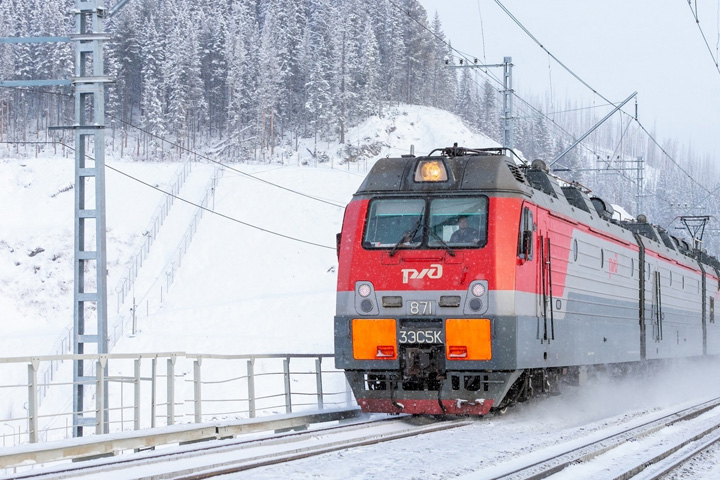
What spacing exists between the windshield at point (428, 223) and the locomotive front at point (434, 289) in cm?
1

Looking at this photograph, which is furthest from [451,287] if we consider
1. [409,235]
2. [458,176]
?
[458,176]

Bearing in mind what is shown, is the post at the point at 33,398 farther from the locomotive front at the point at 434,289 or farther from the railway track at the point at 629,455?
the railway track at the point at 629,455

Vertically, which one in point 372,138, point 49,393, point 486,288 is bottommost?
point 49,393

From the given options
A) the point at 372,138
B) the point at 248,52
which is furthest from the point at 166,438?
the point at 248,52

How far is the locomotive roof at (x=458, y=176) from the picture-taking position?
45.0 feet

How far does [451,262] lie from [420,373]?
61.6 inches

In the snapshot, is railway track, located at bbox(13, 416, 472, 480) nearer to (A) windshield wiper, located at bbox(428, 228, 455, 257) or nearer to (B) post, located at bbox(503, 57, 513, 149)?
(A) windshield wiper, located at bbox(428, 228, 455, 257)

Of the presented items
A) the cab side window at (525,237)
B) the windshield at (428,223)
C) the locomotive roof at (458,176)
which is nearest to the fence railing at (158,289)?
the locomotive roof at (458,176)

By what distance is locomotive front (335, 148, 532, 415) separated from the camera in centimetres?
1309

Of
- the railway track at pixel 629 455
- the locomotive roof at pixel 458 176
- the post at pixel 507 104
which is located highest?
the post at pixel 507 104

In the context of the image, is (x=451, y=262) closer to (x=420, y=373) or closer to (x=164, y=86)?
(x=420, y=373)

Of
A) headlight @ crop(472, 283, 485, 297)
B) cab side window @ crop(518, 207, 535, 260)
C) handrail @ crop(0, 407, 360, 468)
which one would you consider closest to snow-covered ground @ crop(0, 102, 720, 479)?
cab side window @ crop(518, 207, 535, 260)

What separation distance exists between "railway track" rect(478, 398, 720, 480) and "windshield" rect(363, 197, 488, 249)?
10.9 ft

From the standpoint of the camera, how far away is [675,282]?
2519 cm
